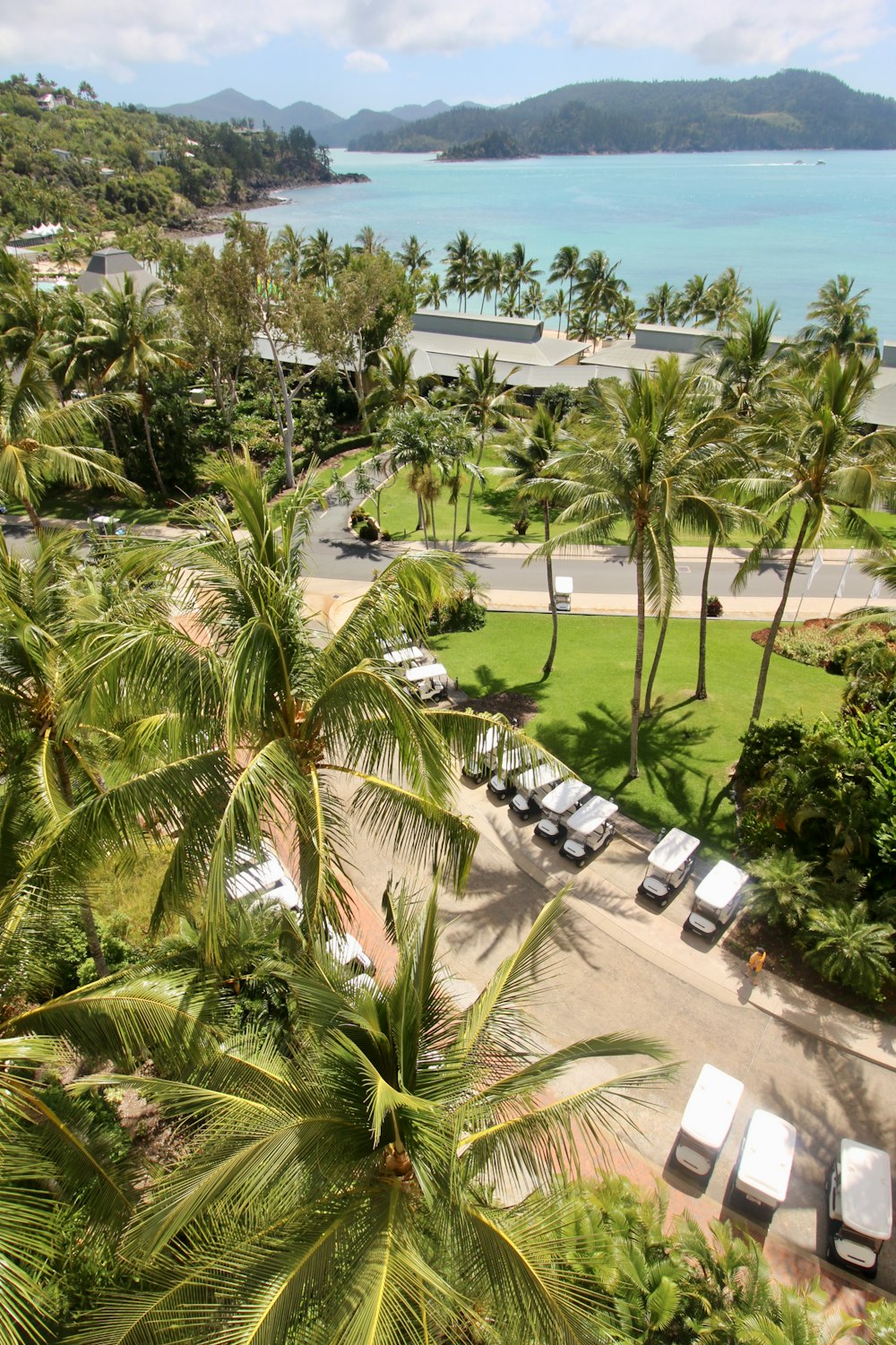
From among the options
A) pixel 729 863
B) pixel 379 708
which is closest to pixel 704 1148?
pixel 729 863

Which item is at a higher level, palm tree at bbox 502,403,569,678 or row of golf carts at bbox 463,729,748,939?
palm tree at bbox 502,403,569,678

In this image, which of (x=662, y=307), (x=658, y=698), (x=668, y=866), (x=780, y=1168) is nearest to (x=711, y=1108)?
(x=780, y=1168)

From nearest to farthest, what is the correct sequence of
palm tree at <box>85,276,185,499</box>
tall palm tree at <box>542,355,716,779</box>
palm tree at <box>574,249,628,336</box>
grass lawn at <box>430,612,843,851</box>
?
tall palm tree at <box>542,355,716,779</box> < grass lawn at <box>430,612,843,851</box> < palm tree at <box>85,276,185,499</box> < palm tree at <box>574,249,628,336</box>

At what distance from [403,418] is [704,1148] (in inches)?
941

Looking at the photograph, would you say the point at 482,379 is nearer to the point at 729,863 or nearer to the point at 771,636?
the point at 771,636

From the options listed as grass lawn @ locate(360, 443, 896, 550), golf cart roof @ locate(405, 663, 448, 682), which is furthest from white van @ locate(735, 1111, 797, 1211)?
grass lawn @ locate(360, 443, 896, 550)

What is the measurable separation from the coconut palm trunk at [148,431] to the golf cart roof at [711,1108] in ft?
119

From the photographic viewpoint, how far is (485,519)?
40406mm

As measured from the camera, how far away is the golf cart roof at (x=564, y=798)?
17844 millimetres

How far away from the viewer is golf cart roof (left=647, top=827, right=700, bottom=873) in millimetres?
15977

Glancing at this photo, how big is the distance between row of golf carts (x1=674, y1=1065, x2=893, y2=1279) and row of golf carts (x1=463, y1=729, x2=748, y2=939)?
4086mm

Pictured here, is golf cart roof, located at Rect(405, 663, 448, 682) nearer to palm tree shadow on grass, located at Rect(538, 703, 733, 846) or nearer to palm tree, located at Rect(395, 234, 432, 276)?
palm tree shadow on grass, located at Rect(538, 703, 733, 846)

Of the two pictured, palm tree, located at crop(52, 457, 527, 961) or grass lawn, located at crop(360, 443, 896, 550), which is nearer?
palm tree, located at crop(52, 457, 527, 961)

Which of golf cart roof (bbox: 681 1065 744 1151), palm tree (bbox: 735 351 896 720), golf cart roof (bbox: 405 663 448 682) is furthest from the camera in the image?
golf cart roof (bbox: 405 663 448 682)
